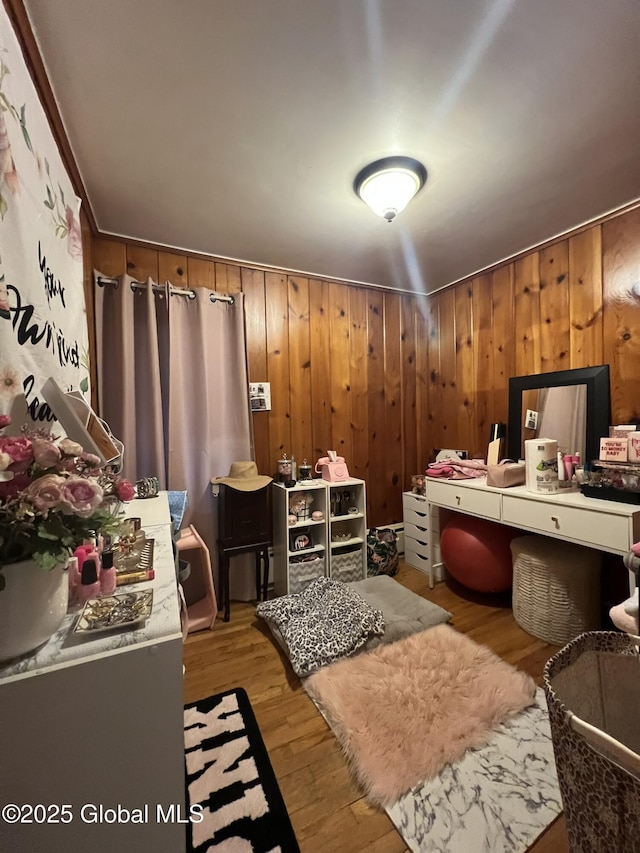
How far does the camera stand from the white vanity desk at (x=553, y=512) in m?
1.56

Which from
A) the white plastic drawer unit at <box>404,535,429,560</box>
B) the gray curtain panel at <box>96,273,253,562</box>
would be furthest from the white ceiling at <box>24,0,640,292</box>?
the white plastic drawer unit at <box>404,535,429,560</box>

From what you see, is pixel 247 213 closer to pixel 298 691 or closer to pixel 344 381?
pixel 344 381

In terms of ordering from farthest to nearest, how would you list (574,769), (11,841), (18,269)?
(18,269), (574,769), (11,841)

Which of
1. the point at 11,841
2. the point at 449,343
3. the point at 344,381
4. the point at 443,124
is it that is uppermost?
the point at 443,124

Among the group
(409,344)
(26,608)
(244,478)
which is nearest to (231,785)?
(26,608)

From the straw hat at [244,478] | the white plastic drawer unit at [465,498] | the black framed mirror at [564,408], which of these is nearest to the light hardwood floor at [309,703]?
the white plastic drawer unit at [465,498]

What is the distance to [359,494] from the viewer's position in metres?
2.66

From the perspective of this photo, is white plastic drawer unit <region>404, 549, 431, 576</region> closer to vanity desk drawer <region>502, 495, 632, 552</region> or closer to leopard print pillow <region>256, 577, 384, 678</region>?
leopard print pillow <region>256, 577, 384, 678</region>

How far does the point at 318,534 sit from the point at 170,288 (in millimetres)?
1987

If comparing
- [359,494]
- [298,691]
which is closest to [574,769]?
[298,691]

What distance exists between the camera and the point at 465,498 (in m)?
2.30

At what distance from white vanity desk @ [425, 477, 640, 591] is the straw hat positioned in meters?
1.26

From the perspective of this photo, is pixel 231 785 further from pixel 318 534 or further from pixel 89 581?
pixel 318 534

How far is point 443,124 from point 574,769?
2.02 meters
